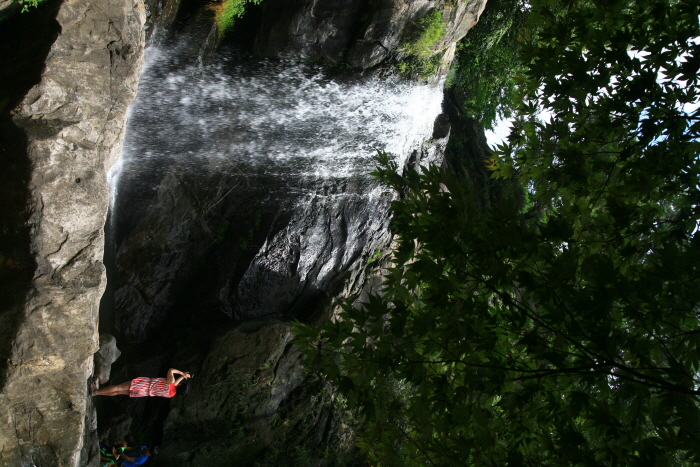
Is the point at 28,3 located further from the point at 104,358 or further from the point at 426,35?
the point at 426,35

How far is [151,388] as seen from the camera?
7.23 m

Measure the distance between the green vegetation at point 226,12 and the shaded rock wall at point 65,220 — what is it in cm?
263

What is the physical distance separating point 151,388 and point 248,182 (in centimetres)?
440

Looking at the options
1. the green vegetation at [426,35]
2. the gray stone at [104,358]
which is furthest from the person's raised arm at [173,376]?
the green vegetation at [426,35]

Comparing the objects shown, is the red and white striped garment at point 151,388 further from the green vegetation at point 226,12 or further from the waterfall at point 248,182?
the green vegetation at point 226,12

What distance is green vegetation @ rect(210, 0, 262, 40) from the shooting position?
26.7 ft

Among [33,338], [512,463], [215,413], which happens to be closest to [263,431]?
[215,413]

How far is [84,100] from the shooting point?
211 inches

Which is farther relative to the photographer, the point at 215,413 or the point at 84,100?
the point at 215,413

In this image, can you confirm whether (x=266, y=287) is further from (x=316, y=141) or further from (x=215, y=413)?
(x=316, y=141)

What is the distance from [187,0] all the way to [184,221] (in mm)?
4124

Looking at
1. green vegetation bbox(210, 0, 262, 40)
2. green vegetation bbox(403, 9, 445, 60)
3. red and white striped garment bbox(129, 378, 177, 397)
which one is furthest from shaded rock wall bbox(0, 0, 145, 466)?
green vegetation bbox(403, 9, 445, 60)

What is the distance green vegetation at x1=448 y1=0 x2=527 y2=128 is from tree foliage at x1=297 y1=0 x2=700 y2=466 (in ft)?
26.6

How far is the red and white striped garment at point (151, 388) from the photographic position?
7.19m
